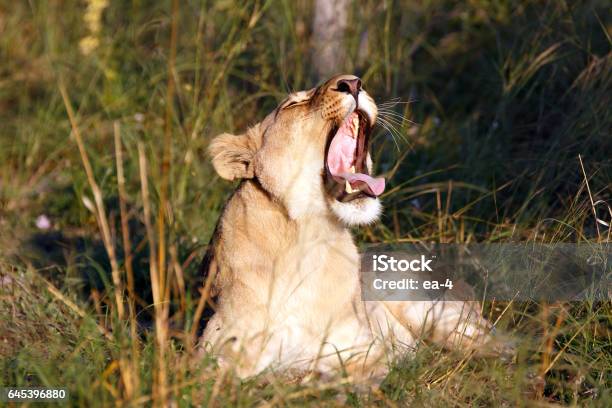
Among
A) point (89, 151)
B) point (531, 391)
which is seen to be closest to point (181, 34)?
point (89, 151)

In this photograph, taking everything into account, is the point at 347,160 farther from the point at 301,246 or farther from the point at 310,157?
the point at 301,246

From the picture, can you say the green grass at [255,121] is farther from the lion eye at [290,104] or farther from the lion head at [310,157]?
the lion eye at [290,104]

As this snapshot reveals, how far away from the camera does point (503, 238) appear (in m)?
4.42

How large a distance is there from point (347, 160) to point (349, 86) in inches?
13.0

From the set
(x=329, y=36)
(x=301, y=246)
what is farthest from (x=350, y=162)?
(x=329, y=36)

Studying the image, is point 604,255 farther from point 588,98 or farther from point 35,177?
point 35,177

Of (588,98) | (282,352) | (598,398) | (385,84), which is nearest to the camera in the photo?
(598,398)

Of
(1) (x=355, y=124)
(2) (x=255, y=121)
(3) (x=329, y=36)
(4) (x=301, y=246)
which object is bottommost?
(4) (x=301, y=246)

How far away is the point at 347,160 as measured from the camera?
3945 millimetres

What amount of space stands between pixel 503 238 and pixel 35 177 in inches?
113

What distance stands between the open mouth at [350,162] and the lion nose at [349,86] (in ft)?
0.36

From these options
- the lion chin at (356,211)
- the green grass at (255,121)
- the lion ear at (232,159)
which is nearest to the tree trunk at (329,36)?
the green grass at (255,121)

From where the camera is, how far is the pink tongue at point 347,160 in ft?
12.2

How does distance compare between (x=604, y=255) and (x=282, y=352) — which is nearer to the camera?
(x=282, y=352)
